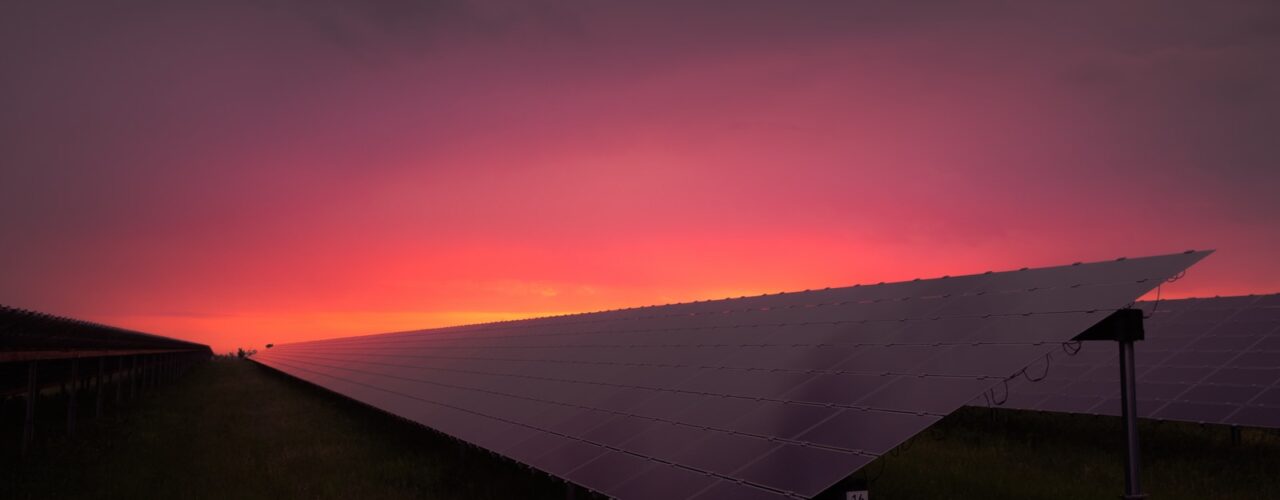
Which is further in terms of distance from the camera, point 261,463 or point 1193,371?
point 1193,371

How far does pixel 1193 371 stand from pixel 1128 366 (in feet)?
47.1

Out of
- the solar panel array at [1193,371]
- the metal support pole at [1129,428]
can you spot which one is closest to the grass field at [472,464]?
the solar panel array at [1193,371]

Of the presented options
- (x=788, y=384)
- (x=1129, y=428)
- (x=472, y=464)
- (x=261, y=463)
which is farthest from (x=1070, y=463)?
(x=261, y=463)

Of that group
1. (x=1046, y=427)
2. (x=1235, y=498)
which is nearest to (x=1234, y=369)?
(x=1046, y=427)

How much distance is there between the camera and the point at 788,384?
1128 cm

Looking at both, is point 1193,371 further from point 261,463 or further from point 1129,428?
point 261,463

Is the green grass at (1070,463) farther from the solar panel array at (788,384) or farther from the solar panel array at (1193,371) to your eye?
the solar panel array at (788,384)

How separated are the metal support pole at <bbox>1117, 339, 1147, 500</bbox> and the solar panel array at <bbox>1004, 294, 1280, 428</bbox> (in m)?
10.1

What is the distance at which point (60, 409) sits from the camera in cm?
3891

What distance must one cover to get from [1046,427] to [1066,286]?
14660mm

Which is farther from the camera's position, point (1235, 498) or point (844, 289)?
point (844, 289)

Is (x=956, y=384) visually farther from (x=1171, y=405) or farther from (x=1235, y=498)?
(x=1171, y=405)

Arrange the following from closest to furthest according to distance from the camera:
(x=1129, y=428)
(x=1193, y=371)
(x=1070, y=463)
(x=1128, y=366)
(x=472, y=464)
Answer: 1. (x=1128, y=366)
2. (x=1129, y=428)
3. (x=1070, y=463)
4. (x=472, y=464)
5. (x=1193, y=371)

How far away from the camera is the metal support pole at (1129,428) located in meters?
9.97
